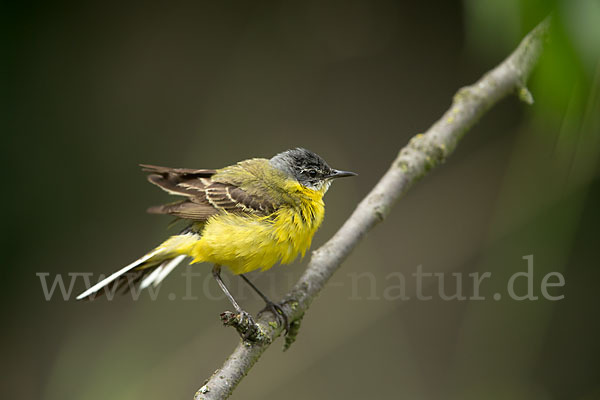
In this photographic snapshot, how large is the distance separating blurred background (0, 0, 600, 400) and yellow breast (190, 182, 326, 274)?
1403 millimetres

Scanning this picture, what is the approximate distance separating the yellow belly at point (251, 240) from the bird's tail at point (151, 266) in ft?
0.31

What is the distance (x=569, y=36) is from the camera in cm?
85

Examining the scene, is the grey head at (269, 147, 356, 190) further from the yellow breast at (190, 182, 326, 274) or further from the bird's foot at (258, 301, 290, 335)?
the bird's foot at (258, 301, 290, 335)

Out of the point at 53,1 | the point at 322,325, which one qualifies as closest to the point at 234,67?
the point at 53,1

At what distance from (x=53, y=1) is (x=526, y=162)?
486 cm

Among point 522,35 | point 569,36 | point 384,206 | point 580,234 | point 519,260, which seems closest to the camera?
point 569,36

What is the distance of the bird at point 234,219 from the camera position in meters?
3.51

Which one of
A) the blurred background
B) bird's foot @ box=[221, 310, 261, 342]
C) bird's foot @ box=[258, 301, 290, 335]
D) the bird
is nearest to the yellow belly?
the bird

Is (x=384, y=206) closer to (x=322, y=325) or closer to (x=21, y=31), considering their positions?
(x=322, y=325)

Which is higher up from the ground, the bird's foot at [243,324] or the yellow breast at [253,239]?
the yellow breast at [253,239]

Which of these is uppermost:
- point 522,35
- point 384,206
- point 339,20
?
point 339,20

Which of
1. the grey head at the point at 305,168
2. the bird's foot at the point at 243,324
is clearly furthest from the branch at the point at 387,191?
the grey head at the point at 305,168

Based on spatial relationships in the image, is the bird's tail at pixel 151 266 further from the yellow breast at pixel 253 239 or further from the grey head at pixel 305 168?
the grey head at pixel 305 168

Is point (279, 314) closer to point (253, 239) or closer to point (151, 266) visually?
point (253, 239)
